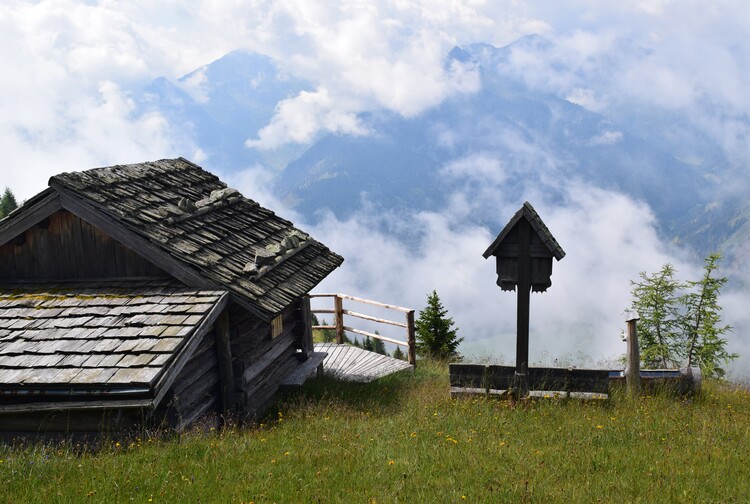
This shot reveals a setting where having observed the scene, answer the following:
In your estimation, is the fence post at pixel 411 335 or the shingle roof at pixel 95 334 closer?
the shingle roof at pixel 95 334

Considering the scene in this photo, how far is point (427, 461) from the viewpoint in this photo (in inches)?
268

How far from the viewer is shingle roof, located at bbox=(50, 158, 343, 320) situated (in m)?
10.1

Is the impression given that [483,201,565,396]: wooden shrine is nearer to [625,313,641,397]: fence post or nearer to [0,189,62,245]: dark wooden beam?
[625,313,641,397]: fence post

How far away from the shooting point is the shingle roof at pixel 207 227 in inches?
398

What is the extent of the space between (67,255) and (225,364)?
3.31 metres

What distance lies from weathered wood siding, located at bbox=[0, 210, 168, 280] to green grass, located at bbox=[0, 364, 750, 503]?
3324mm

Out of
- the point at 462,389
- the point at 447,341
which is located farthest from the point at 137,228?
the point at 447,341

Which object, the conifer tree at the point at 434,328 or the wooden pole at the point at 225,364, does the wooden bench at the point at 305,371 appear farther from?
the conifer tree at the point at 434,328

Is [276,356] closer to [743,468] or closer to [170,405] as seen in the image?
[170,405]

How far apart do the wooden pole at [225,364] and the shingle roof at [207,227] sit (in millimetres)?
645

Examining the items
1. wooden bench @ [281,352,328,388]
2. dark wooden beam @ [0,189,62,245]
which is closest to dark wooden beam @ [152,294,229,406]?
wooden bench @ [281,352,328,388]

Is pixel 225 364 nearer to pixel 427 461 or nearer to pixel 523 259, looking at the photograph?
pixel 427 461

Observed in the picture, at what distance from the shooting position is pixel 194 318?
29.7 feet

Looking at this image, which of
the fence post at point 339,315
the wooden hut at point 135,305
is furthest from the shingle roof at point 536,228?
the fence post at point 339,315
